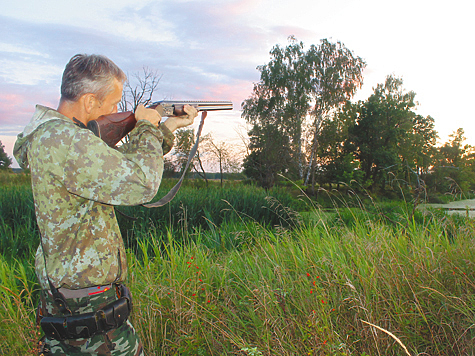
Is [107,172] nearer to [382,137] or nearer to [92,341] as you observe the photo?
[92,341]

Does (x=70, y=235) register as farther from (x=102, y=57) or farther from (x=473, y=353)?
(x=473, y=353)

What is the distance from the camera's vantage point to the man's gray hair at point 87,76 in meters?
1.44

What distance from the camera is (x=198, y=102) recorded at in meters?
2.52

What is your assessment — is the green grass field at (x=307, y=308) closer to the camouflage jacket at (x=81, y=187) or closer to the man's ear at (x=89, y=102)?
the camouflage jacket at (x=81, y=187)

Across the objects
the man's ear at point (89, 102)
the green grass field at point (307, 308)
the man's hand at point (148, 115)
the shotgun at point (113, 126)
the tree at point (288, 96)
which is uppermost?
the tree at point (288, 96)

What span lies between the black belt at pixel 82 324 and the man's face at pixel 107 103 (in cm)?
90

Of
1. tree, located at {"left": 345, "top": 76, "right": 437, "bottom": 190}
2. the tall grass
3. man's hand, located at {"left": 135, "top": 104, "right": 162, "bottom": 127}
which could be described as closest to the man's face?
man's hand, located at {"left": 135, "top": 104, "right": 162, "bottom": 127}

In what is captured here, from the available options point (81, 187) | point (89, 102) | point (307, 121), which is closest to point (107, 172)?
point (81, 187)

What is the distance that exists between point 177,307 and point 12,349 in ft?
4.38

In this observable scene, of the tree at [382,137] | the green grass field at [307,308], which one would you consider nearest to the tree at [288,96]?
the tree at [382,137]

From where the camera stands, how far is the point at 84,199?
145 cm

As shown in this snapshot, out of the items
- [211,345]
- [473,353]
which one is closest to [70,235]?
[211,345]

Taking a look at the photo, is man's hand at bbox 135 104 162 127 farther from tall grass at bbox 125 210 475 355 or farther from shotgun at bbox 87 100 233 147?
tall grass at bbox 125 210 475 355

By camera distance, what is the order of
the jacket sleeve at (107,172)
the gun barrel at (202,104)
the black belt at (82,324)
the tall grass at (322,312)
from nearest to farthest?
1. the jacket sleeve at (107,172)
2. the black belt at (82,324)
3. the gun barrel at (202,104)
4. the tall grass at (322,312)
